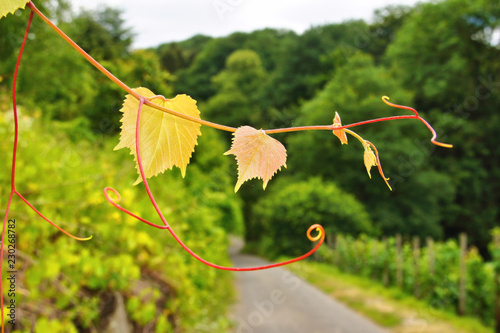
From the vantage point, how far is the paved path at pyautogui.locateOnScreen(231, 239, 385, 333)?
261 inches

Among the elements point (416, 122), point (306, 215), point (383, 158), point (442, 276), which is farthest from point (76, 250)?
point (416, 122)

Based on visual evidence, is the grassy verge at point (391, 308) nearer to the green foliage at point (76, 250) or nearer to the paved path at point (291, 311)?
the paved path at point (291, 311)

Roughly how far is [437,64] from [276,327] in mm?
16629

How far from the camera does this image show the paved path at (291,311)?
662 cm

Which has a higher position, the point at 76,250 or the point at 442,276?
the point at 76,250

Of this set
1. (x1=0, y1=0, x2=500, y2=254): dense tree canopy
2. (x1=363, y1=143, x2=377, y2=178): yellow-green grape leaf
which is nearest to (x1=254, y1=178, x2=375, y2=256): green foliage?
(x1=0, y1=0, x2=500, y2=254): dense tree canopy

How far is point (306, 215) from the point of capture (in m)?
16.3

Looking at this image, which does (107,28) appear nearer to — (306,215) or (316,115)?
(306,215)

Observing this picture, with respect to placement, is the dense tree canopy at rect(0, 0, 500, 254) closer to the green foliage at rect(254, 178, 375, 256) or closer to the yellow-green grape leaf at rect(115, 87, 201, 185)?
the green foliage at rect(254, 178, 375, 256)

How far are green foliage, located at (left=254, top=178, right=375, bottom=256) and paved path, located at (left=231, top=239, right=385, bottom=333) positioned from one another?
210 inches

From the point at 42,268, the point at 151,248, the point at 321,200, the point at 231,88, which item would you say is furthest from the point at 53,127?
the point at 231,88

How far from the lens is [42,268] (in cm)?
153

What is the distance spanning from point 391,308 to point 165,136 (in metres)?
8.27

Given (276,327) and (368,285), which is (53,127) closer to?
(276,327)
